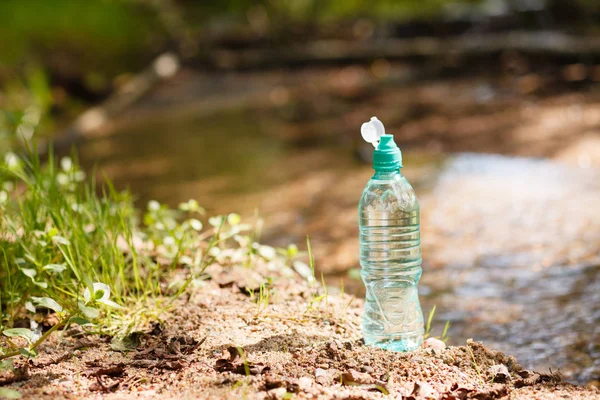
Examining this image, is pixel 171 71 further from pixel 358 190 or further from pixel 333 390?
pixel 333 390

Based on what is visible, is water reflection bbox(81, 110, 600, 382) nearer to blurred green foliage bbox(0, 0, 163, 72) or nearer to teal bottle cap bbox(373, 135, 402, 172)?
→ teal bottle cap bbox(373, 135, 402, 172)

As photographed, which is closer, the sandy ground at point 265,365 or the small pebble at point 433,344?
the sandy ground at point 265,365

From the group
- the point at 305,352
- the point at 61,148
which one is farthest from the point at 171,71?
the point at 305,352

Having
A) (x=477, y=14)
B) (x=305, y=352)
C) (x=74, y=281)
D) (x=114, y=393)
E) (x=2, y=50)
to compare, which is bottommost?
(x=114, y=393)

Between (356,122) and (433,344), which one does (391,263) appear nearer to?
(433,344)

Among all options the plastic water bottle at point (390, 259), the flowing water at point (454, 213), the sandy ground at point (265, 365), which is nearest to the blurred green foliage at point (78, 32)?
the flowing water at point (454, 213)

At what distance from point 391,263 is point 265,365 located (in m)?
0.70

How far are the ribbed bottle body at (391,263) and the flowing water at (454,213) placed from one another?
608 mm

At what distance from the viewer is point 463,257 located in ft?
13.5

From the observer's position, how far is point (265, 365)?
7.12 ft

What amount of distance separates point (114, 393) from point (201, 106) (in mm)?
9728

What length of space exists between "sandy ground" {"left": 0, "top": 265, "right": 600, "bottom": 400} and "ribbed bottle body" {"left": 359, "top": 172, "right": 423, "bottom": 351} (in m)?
0.10

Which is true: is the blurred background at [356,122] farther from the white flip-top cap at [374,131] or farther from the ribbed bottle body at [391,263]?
the white flip-top cap at [374,131]

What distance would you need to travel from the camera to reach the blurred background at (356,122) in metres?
3.73
